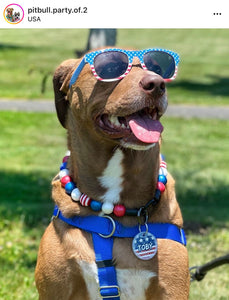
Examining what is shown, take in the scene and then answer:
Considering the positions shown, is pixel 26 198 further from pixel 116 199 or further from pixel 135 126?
pixel 135 126

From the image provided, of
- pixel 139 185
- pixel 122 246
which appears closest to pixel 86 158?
pixel 139 185

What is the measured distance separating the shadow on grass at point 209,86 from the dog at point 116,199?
72.0 feet

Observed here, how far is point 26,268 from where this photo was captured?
204 inches

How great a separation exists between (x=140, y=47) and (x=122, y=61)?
25844mm

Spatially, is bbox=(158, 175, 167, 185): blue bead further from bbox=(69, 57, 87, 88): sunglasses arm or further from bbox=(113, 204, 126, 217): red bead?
bbox=(69, 57, 87, 88): sunglasses arm

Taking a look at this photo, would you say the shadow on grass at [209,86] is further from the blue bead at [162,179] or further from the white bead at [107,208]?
the white bead at [107,208]

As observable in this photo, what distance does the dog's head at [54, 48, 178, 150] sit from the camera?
119 inches

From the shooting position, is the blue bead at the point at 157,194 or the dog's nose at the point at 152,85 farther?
the blue bead at the point at 157,194

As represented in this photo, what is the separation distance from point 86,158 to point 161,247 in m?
0.74

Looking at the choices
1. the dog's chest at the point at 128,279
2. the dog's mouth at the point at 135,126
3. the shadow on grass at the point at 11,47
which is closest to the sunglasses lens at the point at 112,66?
the dog's mouth at the point at 135,126

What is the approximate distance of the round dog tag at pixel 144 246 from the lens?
10.4 feet
